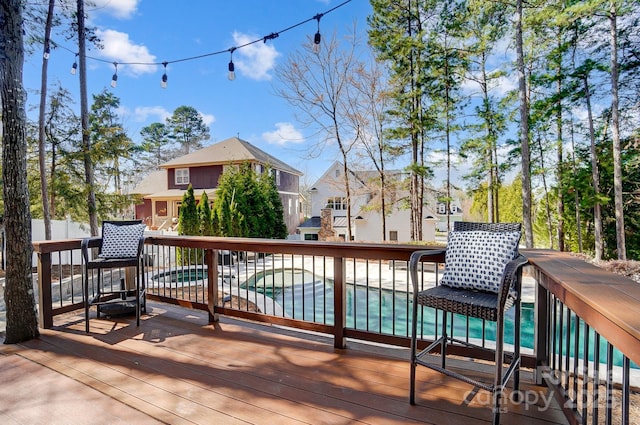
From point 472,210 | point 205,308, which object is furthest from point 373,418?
point 472,210

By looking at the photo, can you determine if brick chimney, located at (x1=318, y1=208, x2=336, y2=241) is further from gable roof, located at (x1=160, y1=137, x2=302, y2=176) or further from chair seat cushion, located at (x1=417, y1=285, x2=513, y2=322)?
chair seat cushion, located at (x1=417, y1=285, x2=513, y2=322)

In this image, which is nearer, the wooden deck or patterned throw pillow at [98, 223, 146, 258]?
the wooden deck

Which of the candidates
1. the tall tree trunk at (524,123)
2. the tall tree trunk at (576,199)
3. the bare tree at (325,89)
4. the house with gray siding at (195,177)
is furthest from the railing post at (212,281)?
the house with gray siding at (195,177)

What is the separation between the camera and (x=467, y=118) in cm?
1238

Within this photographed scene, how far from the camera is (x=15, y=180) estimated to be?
2.74 m

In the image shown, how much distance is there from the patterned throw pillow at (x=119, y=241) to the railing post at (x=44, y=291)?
0.45 metres

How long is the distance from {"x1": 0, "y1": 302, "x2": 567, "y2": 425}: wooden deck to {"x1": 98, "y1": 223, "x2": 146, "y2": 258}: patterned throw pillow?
0.73 metres

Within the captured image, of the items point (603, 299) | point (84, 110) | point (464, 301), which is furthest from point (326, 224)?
point (603, 299)

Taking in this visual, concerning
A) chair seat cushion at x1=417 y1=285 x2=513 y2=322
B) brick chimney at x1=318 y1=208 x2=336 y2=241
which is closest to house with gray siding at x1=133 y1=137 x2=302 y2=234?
brick chimney at x1=318 y1=208 x2=336 y2=241

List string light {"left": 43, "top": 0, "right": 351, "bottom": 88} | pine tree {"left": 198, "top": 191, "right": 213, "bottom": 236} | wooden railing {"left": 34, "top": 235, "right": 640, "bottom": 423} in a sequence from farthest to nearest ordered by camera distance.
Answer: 1. pine tree {"left": 198, "top": 191, "right": 213, "bottom": 236}
2. string light {"left": 43, "top": 0, "right": 351, "bottom": 88}
3. wooden railing {"left": 34, "top": 235, "right": 640, "bottom": 423}

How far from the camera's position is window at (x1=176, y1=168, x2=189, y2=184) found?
59.0ft

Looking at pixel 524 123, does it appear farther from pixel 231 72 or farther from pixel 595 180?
pixel 231 72

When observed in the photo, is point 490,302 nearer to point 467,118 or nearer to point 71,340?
point 71,340

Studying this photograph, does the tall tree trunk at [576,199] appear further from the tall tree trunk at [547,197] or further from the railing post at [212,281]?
the railing post at [212,281]
